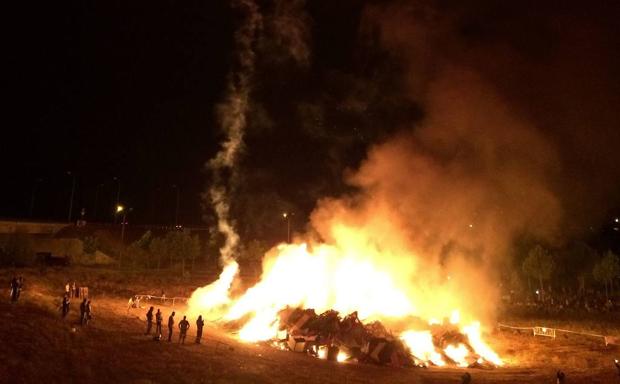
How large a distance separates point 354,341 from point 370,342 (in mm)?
1010

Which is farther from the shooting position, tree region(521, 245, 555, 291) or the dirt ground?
tree region(521, 245, 555, 291)

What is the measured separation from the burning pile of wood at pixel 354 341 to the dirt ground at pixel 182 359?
1.03m

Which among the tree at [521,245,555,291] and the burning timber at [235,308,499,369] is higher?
the tree at [521,245,555,291]

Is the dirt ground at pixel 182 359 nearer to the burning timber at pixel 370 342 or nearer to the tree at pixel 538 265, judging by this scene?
the burning timber at pixel 370 342

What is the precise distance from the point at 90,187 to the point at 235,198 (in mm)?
61603

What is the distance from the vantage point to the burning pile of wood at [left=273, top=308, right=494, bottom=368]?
23.6m

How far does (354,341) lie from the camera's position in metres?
25.0

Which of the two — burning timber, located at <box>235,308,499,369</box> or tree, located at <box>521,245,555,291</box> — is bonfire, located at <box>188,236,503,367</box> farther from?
tree, located at <box>521,245,555,291</box>

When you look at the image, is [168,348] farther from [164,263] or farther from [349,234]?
[164,263]

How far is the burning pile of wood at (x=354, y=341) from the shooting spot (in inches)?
931

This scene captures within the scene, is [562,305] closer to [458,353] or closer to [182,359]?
[458,353]

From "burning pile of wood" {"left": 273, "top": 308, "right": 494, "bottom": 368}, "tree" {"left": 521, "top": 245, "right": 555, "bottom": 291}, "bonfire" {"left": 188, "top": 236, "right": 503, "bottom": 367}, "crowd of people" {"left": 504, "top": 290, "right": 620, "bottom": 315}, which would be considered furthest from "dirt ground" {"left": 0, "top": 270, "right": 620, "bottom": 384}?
"tree" {"left": 521, "top": 245, "right": 555, "bottom": 291}

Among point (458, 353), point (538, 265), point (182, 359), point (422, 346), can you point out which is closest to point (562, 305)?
point (538, 265)

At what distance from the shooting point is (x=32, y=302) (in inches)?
947
